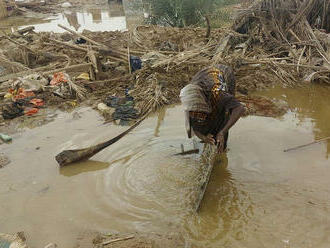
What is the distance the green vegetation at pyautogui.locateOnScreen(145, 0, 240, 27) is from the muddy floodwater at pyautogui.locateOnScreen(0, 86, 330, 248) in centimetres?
712

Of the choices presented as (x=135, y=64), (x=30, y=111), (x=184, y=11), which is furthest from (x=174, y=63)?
(x=184, y=11)

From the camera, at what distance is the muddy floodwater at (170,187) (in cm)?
301

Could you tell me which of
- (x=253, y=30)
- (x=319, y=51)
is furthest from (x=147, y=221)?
(x=253, y=30)

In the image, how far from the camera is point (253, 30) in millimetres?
7965

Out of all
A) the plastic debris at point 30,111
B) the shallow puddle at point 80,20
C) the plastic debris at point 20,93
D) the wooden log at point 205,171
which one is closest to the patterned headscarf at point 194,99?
the wooden log at point 205,171

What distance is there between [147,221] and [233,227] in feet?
2.73

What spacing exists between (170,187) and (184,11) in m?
9.02

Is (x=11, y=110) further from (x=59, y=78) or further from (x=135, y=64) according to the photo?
(x=135, y=64)

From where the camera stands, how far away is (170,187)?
11.7 feet

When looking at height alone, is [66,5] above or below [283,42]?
above

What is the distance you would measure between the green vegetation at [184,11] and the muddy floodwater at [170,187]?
7118 mm

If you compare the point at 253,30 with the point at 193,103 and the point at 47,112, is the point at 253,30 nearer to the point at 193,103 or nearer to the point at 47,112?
the point at 47,112

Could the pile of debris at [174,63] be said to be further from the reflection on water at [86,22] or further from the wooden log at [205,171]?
the reflection on water at [86,22]

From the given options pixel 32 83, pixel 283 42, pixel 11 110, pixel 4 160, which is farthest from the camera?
pixel 283 42
